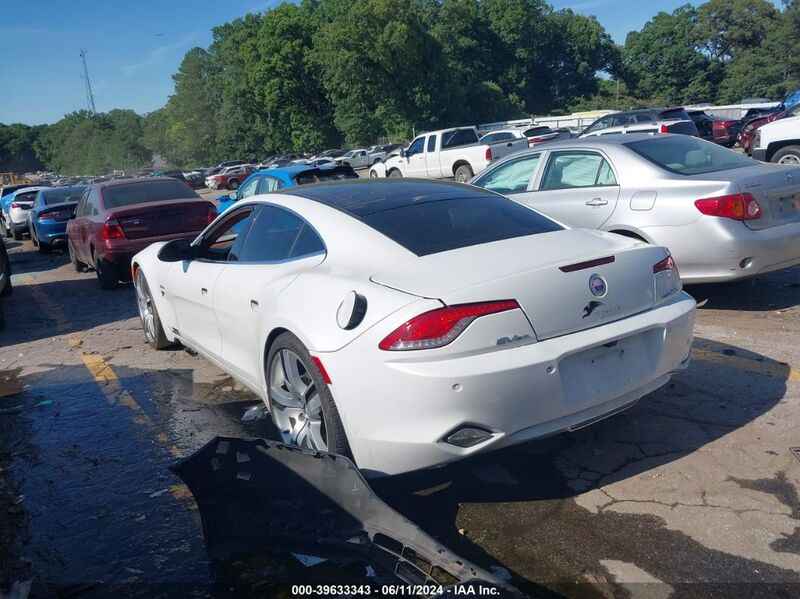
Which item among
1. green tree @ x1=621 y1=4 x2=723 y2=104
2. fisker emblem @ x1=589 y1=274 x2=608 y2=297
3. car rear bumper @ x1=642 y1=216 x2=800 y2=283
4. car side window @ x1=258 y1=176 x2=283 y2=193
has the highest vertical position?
green tree @ x1=621 y1=4 x2=723 y2=104

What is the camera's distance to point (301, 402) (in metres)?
3.87

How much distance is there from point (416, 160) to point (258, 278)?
20.7 metres

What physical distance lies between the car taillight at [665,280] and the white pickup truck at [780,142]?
400 inches

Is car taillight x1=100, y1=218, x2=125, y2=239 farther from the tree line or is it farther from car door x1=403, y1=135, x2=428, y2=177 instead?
the tree line

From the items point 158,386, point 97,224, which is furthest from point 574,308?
point 97,224

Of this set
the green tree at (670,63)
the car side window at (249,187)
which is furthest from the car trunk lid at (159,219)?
the green tree at (670,63)

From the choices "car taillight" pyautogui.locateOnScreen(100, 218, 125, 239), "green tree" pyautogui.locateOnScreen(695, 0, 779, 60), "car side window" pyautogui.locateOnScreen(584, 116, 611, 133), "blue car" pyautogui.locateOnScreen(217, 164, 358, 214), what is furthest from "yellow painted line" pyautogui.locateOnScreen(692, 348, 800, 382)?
"green tree" pyautogui.locateOnScreen(695, 0, 779, 60)

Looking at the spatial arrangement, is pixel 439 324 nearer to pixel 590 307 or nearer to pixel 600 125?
pixel 590 307

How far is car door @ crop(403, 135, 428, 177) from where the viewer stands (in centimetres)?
2425

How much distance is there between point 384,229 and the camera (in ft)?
13.0

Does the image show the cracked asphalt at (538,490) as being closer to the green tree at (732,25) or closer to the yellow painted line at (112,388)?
the yellow painted line at (112,388)

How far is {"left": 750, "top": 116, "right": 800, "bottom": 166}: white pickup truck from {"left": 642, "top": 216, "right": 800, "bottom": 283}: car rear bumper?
7283mm

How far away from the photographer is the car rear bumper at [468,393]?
10.3 ft

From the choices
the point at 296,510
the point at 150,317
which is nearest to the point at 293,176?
the point at 150,317
